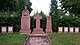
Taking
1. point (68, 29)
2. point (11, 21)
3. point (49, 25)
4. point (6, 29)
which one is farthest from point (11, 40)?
point (68, 29)

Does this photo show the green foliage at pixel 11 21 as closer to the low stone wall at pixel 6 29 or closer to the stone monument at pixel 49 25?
the low stone wall at pixel 6 29

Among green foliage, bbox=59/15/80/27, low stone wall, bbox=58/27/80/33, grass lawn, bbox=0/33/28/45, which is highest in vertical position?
green foliage, bbox=59/15/80/27

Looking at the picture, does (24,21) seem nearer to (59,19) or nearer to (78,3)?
(59,19)

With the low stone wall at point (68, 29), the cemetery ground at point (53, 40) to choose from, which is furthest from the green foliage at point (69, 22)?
the cemetery ground at point (53, 40)

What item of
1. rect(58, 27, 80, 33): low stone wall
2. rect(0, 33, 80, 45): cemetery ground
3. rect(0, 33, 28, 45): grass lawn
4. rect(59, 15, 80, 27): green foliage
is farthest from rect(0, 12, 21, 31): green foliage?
rect(0, 33, 28, 45): grass lawn

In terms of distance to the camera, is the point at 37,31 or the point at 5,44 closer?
the point at 5,44

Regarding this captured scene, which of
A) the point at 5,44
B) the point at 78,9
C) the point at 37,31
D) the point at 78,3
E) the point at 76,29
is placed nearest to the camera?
the point at 5,44

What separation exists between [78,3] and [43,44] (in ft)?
84.9

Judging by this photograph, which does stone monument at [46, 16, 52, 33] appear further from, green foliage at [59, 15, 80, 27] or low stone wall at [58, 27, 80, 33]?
green foliage at [59, 15, 80, 27]

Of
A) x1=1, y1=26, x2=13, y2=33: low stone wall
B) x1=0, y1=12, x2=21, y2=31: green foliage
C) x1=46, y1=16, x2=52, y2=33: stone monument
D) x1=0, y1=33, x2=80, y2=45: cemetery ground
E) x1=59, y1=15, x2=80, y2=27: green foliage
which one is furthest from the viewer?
x1=59, y1=15, x2=80, y2=27: green foliage

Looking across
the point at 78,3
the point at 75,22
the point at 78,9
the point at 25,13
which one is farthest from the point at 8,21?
the point at 78,9

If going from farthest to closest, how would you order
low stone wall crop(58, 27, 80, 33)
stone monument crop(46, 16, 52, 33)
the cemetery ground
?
low stone wall crop(58, 27, 80, 33), stone monument crop(46, 16, 52, 33), the cemetery ground

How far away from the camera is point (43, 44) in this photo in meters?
18.3

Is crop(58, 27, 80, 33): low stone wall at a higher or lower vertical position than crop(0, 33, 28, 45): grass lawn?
higher
